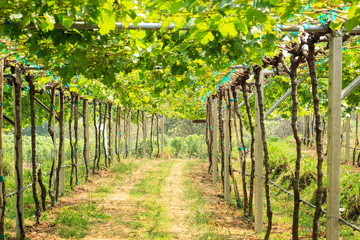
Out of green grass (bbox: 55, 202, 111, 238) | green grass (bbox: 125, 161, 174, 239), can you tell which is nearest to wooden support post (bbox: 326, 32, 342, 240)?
green grass (bbox: 125, 161, 174, 239)

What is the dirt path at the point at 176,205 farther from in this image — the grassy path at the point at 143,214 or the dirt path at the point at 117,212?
the dirt path at the point at 117,212

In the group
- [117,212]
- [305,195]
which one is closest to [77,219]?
[117,212]

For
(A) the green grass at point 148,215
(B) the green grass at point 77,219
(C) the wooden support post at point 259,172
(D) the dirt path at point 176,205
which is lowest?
(D) the dirt path at point 176,205

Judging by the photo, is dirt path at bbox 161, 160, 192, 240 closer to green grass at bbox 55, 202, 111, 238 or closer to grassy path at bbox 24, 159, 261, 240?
grassy path at bbox 24, 159, 261, 240

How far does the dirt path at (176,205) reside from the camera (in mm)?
5383

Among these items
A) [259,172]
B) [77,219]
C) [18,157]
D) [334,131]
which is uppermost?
[334,131]

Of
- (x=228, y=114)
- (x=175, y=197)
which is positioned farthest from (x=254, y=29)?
(x=175, y=197)

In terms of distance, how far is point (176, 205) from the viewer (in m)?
7.14

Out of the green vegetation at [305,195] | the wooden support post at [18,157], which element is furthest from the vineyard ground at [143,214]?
the green vegetation at [305,195]

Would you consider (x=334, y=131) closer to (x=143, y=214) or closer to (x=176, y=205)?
(x=143, y=214)

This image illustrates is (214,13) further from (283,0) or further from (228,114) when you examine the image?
(228,114)

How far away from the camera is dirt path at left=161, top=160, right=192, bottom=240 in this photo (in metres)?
5.38

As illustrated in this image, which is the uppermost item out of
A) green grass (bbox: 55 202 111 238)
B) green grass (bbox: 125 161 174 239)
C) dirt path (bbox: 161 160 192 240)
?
green grass (bbox: 55 202 111 238)

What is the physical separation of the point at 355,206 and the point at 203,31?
4786mm
